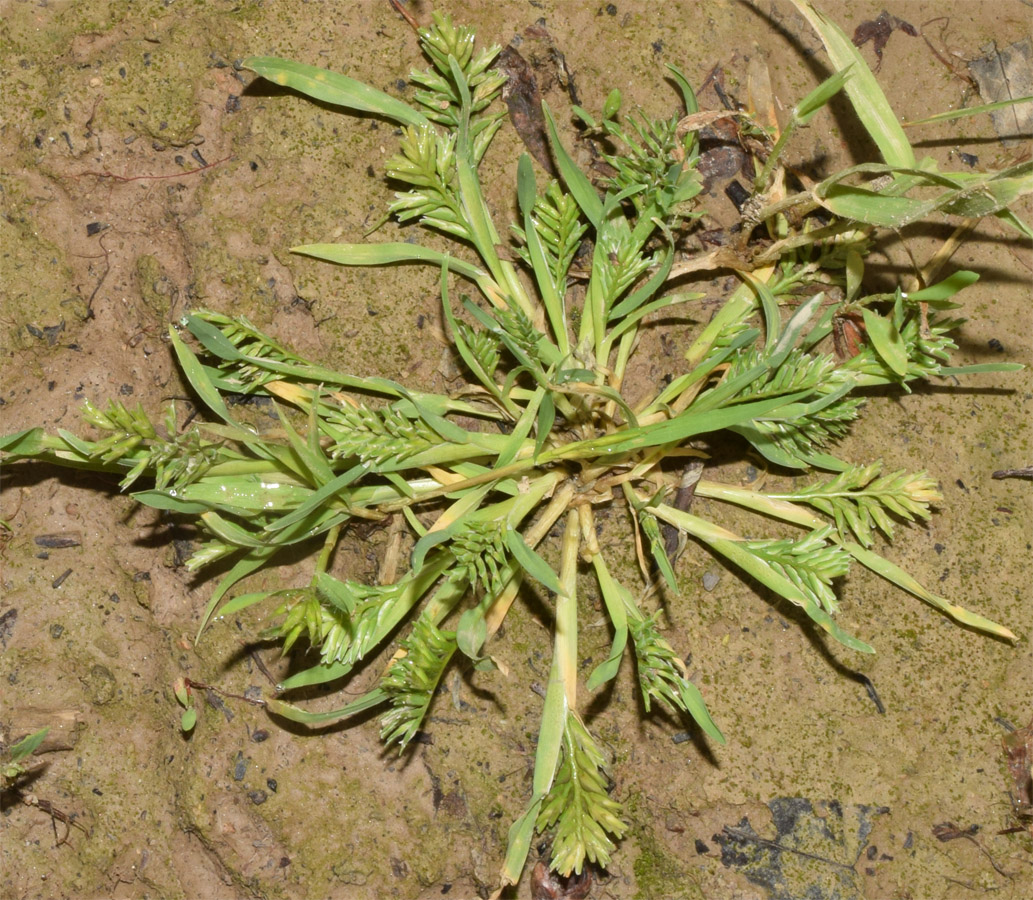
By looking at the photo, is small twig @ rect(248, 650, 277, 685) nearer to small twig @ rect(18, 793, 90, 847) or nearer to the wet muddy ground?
the wet muddy ground

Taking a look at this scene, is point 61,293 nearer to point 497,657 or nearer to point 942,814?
point 497,657

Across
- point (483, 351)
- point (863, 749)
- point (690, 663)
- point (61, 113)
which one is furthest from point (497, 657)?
point (61, 113)

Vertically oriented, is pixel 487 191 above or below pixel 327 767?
above

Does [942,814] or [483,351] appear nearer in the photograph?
[483,351]

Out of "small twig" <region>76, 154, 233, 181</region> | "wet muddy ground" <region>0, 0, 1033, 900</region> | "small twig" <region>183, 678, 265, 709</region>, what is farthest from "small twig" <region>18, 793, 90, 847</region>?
"small twig" <region>76, 154, 233, 181</region>

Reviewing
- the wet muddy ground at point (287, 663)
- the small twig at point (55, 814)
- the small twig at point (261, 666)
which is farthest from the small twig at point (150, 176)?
the small twig at point (55, 814)

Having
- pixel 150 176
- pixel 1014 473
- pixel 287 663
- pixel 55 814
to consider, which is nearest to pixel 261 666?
pixel 287 663

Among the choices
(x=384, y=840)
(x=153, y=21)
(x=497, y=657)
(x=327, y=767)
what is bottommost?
(x=384, y=840)

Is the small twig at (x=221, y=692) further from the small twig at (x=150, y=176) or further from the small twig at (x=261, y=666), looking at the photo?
the small twig at (x=150, y=176)

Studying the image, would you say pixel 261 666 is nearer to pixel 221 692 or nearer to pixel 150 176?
pixel 221 692
